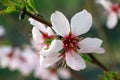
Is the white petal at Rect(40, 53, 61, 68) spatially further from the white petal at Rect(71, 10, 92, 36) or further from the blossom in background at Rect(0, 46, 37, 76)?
the blossom in background at Rect(0, 46, 37, 76)

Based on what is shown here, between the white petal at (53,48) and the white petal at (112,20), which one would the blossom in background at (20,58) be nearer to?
the white petal at (112,20)

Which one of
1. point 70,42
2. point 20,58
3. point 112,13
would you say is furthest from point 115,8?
point 20,58

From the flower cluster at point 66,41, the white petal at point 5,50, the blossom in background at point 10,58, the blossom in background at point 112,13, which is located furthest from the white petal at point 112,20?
the blossom in background at point 10,58

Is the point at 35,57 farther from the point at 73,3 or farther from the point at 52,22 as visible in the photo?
the point at 73,3

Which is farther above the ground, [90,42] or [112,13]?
[112,13]

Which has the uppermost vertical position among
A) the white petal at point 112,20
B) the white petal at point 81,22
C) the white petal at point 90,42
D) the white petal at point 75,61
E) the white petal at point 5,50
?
the white petal at point 112,20

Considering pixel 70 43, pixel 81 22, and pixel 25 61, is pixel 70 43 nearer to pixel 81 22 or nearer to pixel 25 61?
pixel 81 22
